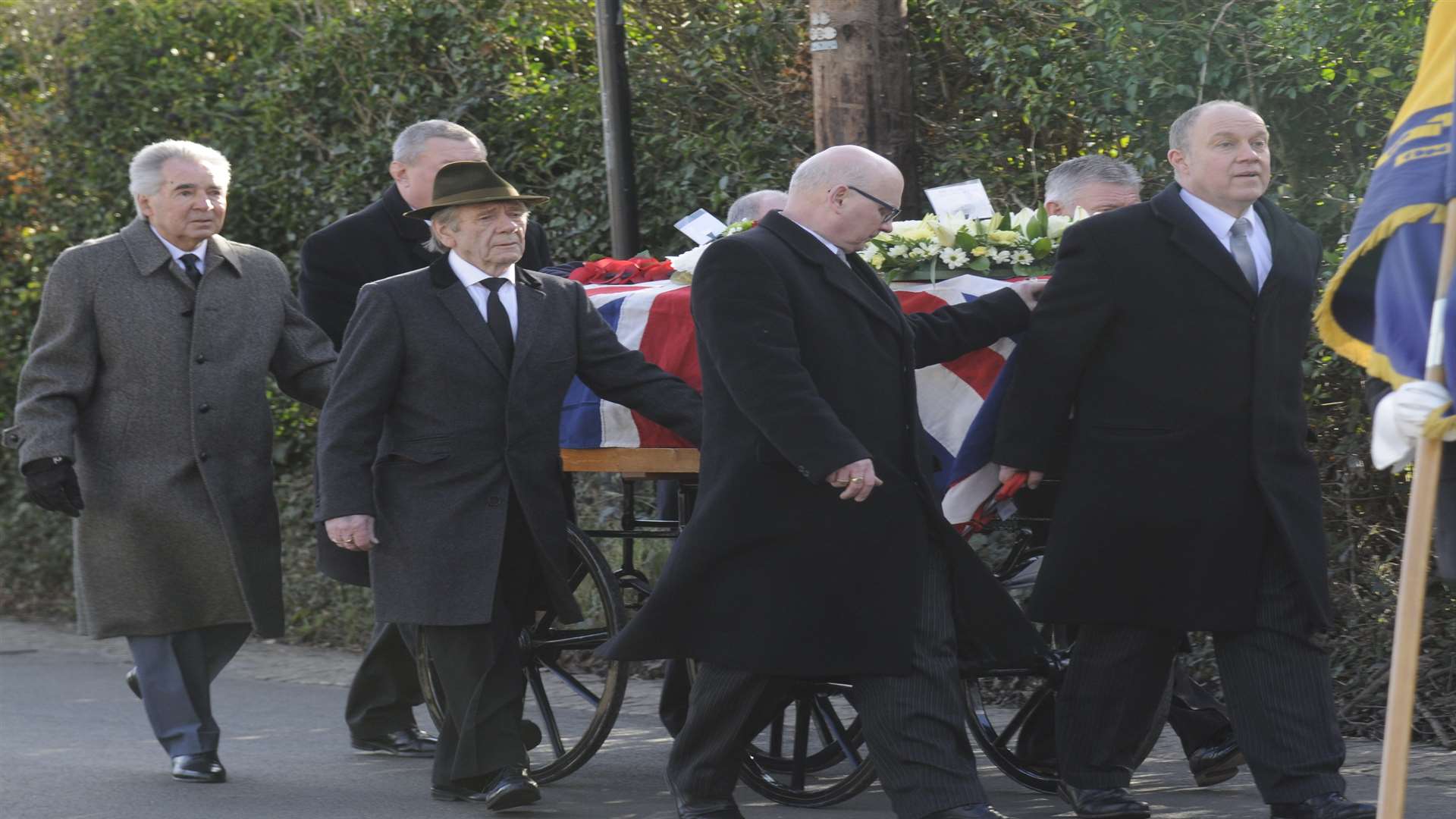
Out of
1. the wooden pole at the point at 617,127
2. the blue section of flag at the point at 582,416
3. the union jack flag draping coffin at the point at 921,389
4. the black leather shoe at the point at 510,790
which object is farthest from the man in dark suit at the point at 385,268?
the wooden pole at the point at 617,127

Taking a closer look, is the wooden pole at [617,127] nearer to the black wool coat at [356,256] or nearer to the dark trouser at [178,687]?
the black wool coat at [356,256]

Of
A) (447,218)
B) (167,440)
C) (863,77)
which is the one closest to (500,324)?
(447,218)

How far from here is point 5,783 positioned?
20.4 ft

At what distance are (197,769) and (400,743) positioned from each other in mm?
731

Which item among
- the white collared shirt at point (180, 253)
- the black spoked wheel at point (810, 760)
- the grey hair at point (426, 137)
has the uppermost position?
the grey hair at point (426, 137)

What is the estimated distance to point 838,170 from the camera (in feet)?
16.3

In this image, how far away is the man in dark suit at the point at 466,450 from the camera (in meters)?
5.48

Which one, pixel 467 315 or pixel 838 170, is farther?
pixel 467 315

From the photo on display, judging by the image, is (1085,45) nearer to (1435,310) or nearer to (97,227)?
(1435,310)

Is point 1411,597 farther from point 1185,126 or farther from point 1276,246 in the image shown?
point 1185,126

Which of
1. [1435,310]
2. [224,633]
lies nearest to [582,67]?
[224,633]

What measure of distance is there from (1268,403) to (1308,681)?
0.70m

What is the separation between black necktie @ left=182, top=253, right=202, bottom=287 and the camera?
6461 mm

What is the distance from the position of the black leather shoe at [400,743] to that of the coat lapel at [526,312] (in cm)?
169
